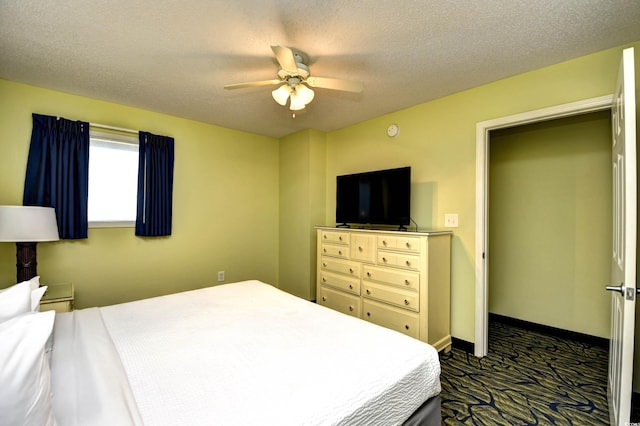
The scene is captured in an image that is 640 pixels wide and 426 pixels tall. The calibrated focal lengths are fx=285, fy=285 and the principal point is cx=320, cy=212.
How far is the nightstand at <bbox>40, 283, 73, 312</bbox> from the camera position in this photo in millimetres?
2227

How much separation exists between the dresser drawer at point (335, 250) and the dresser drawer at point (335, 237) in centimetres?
6

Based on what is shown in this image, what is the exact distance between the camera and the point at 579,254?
297 centimetres

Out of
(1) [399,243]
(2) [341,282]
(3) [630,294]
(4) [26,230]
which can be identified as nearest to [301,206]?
(2) [341,282]

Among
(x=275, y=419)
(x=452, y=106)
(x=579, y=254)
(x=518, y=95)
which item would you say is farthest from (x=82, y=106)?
(x=579, y=254)

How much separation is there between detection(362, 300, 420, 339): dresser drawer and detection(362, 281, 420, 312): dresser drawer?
0.19 feet

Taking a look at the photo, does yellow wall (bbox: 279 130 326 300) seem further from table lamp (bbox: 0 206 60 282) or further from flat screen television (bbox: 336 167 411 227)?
table lamp (bbox: 0 206 60 282)

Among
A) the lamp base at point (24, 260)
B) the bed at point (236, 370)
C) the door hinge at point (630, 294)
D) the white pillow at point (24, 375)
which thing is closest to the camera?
the white pillow at point (24, 375)

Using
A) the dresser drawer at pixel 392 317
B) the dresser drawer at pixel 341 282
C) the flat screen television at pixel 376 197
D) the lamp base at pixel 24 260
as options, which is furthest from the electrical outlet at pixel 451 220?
the lamp base at pixel 24 260

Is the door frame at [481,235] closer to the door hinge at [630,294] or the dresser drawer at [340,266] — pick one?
the dresser drawer at [340,266]

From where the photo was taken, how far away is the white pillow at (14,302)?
1.23m

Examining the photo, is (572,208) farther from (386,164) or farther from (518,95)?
(386,164)

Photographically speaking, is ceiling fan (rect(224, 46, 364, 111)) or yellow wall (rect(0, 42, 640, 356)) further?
yellow wall (rect(0, 42, 640, 356))

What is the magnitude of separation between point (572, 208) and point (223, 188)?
409 cm

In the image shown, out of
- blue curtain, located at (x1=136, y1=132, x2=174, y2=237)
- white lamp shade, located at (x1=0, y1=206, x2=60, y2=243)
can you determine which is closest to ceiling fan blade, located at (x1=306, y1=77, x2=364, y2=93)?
blue curtain, located at (x1=136, y1=132, x2=174, y2=237)
